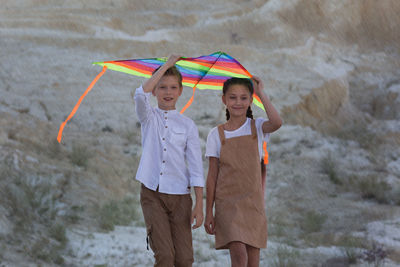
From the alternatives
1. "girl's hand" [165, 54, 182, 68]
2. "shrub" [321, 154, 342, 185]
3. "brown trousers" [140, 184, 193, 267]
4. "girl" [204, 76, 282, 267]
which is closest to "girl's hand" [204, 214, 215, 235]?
"girl" [204, 76, 282, 267]

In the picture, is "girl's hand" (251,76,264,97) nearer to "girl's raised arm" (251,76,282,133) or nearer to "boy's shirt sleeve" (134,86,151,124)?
"girl's raised arm" (251,76,282,133)

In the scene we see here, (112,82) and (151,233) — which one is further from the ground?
(112,82)

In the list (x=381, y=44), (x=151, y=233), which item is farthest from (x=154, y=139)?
(x=381, y=44)

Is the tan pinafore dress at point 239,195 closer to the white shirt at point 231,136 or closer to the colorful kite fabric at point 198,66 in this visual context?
the white shirt at point 231,136

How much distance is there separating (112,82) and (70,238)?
670cm

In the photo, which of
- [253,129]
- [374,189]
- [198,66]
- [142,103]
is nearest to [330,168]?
[374,189]

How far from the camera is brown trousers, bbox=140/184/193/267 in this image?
2992 mm

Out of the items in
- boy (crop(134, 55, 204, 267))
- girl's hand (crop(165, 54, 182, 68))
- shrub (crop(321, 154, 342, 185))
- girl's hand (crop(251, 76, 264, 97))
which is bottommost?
shrub (crop(321, 154, 342, 185))

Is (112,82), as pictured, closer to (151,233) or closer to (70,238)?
(70,238)

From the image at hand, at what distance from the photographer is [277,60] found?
44.4 feet

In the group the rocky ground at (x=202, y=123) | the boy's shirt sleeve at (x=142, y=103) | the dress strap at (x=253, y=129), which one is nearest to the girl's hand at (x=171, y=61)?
the boy's shirt sleeve at (x=142, y=103)

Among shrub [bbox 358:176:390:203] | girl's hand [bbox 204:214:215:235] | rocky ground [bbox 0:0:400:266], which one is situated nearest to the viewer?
girl's hand [bbox 204:214:215:235]

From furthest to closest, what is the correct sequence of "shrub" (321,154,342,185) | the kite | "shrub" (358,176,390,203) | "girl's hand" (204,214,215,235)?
"shrub" (321,154,342,185) → "shrub" (358,176,390,203) → the kite → "girl's hand" (204,214,215,235)

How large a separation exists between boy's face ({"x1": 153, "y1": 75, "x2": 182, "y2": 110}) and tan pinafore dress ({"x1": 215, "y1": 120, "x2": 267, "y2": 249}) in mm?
374
